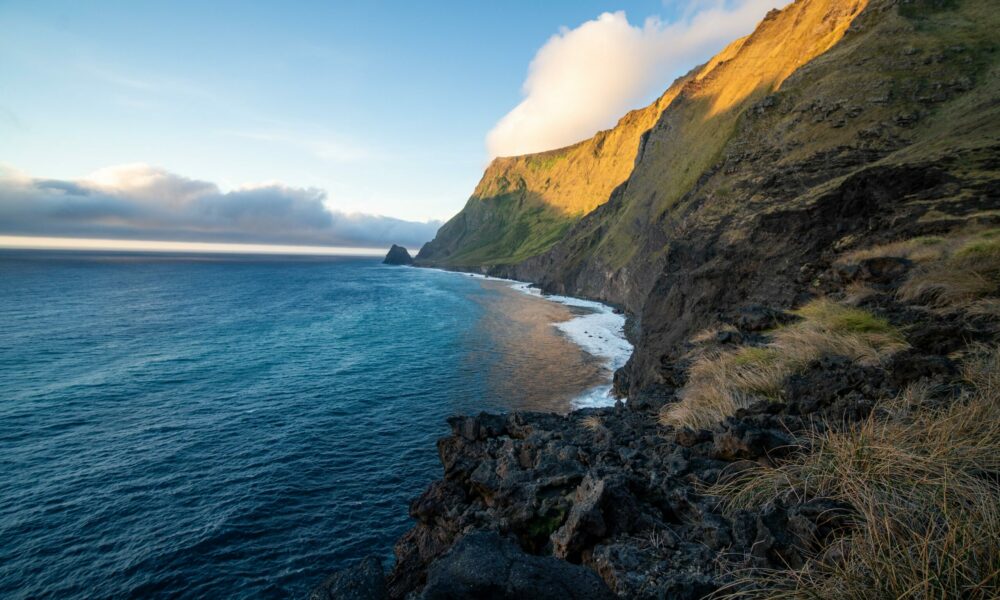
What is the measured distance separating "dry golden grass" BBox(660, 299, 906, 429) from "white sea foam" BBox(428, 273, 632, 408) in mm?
20605

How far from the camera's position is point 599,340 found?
174 feet

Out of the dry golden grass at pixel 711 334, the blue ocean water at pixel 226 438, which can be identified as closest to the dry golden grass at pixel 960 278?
the dry golden grass at pixel 711 334

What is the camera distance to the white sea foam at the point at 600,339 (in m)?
32.4

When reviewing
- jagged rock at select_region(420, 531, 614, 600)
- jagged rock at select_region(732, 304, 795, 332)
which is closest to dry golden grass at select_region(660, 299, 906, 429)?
jagged rock at select_region(732, 304, 795, 332)

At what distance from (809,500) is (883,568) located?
76.7 inches

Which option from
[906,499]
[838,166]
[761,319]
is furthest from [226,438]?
[838,166]

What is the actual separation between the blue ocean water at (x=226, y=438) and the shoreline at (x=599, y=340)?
4.65 ft

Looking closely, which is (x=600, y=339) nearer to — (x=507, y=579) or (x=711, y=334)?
(x=711, y=334)

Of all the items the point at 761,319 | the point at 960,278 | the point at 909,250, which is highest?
the point at 909,250

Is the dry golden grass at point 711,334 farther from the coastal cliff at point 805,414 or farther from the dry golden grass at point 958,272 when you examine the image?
the dry golden grass at point 958,272

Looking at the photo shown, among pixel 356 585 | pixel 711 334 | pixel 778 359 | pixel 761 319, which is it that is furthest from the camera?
pixel 711 334

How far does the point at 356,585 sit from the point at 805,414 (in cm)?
813

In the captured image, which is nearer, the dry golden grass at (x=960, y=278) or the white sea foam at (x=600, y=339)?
the dry golden grass at (x=960, y=278)

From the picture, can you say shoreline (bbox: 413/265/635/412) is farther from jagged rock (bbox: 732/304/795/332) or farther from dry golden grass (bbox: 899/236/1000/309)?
dry golden grass (bbox: 899/236/1000/309)
